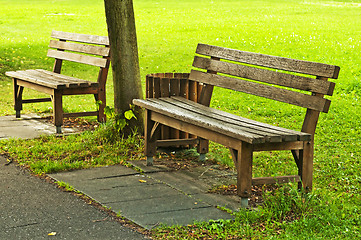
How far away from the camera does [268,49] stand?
16484 millimetres

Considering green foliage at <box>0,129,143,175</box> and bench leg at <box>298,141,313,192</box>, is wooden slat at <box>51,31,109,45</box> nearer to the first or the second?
green foliage at <box>0,129,143,175</box>

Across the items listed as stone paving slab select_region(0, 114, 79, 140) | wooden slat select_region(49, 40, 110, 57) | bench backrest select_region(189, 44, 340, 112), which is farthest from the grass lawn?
wooden slat select_region(49, 40, 110, 57)

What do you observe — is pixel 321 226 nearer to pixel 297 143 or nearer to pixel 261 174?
pixel 297 143

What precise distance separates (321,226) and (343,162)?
92.2 inches

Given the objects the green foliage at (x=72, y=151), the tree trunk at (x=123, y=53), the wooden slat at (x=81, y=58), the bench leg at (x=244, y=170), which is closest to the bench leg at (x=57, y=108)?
the green foliage at (x=72, y=151)

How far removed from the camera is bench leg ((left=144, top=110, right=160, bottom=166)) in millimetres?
6359

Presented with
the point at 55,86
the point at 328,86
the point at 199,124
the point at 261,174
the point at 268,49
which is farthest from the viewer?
the point at 268,49

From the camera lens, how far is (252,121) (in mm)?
5637

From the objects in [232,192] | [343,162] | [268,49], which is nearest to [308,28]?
[268,49]

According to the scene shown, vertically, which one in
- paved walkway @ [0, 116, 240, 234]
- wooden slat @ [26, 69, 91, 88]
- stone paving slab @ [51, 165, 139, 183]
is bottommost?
stone paving slab @ [51, 165, 139, 183]

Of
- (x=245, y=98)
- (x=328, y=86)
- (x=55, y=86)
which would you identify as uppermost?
(x=328, y=86)

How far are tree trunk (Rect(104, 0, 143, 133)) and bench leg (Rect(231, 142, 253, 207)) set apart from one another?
2575 millimetres

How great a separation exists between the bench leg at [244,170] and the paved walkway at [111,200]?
0.58 ft

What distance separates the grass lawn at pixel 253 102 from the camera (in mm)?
4688
